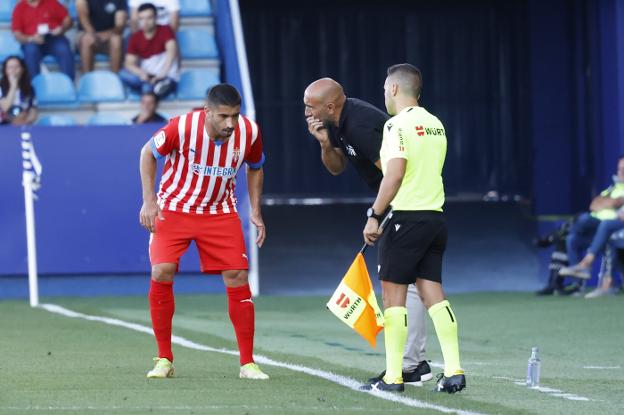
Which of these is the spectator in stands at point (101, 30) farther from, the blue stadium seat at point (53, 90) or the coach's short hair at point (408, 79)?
the coach's short hair at point (408, 79)

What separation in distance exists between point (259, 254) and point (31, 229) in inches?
228

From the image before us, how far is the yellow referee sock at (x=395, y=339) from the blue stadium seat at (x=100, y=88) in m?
11.3

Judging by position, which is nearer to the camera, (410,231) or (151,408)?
(151,408)

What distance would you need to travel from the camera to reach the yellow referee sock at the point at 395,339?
7.84m

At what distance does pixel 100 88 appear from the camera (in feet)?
61.1

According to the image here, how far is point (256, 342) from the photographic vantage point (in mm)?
11766

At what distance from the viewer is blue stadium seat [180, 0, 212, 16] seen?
1961 cm

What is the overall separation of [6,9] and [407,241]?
13.0 metres

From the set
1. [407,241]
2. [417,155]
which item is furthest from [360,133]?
[407,241]

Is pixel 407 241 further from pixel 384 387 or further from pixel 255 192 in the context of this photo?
pixel 255 192

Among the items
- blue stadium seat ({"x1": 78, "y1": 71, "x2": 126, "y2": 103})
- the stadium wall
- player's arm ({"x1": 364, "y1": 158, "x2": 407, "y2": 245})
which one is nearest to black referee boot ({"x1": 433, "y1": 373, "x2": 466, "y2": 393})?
player's arm ({"x1": 364, "y1": 158, "x2": 407, "y2": 245})

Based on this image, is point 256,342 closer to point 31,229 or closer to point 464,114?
point 31,229

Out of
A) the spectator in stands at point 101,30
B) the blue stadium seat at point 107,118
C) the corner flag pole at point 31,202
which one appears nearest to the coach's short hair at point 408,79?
the corner flag pole at point 31,202

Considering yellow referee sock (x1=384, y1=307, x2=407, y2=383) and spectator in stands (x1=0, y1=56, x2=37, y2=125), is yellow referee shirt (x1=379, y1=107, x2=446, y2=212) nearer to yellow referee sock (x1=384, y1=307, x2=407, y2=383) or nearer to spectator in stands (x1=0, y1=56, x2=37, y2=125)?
yellow referee sock (x1=384, y1=307, x2=407, y2=383)
